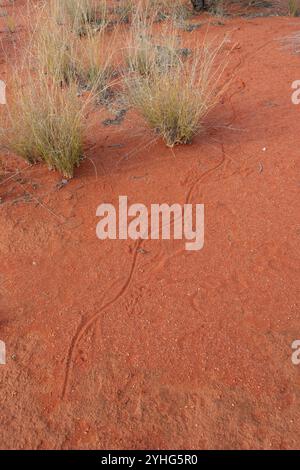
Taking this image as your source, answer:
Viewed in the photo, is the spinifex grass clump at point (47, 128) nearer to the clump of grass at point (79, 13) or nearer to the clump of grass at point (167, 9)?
the clump of grass at point (79, 13)

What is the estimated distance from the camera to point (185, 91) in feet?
12.2

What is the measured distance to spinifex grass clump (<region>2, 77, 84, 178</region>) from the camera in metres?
3.43

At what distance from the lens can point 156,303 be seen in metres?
2.73

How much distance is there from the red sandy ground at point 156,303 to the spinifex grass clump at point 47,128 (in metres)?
0.19

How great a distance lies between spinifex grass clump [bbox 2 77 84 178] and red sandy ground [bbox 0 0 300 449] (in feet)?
0.61

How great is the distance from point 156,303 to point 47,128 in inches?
68.6

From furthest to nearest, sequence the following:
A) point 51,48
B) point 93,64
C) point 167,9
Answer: point 167,9
point 93,64
point 51,48

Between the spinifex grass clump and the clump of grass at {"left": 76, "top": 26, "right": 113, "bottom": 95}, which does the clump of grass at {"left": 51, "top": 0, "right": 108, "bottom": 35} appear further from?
the spinifex grass clump

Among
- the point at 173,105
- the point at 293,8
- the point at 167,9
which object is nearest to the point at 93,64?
the point at 173,105

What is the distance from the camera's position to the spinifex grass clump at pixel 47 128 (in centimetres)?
343

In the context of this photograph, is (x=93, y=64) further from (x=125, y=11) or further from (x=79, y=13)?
(x=125, y=11)

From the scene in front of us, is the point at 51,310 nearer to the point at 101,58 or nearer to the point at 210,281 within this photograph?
the point at 210,281

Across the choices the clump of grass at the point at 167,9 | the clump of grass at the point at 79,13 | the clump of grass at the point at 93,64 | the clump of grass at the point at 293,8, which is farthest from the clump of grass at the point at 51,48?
the clump of grass at the point at 293,8
